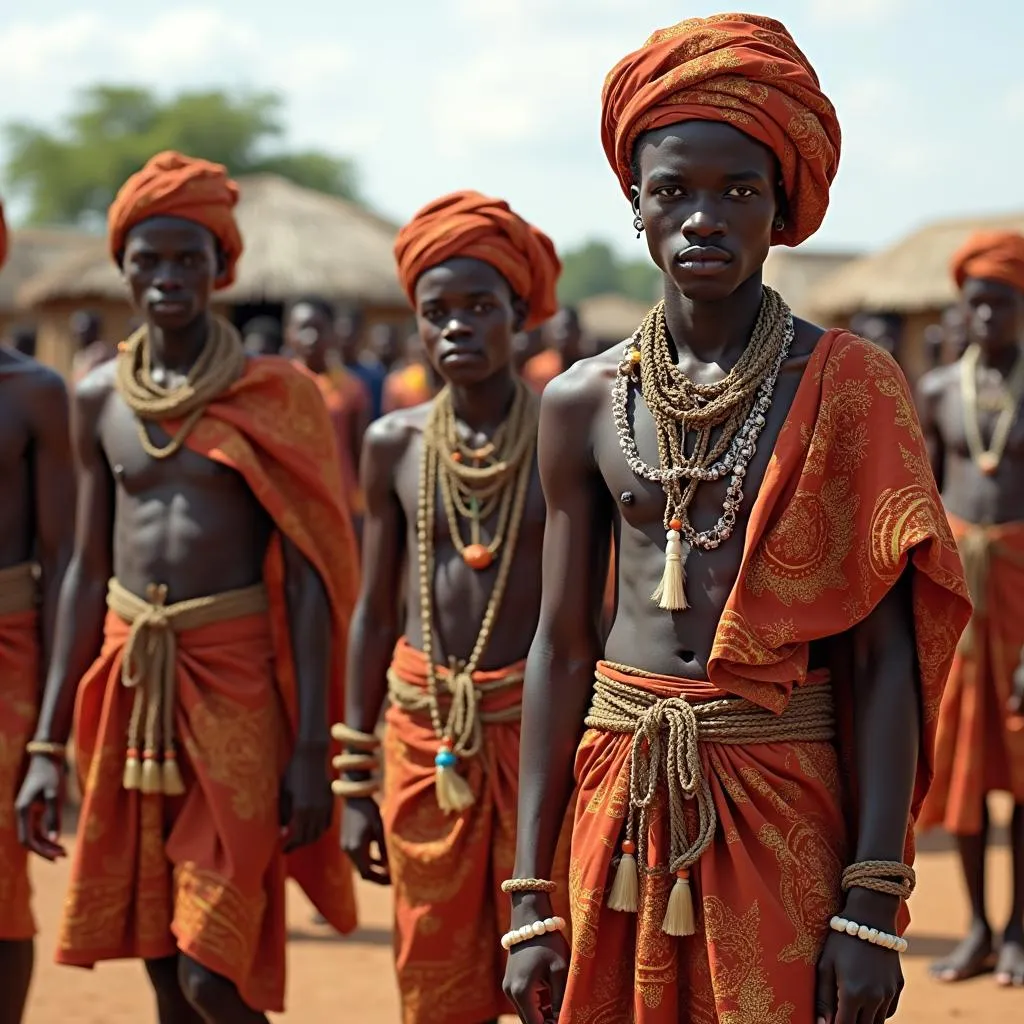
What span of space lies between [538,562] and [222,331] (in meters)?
1.25

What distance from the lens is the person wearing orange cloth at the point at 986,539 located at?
6.96 metres

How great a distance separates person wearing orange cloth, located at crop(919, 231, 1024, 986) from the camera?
22.8ft

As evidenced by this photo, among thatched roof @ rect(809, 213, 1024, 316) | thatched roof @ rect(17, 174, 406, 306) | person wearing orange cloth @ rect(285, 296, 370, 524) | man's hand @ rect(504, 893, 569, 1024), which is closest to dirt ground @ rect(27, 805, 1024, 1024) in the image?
man's hand @ rect(504, 893, 569, 1024)

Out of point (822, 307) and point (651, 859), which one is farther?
point (822, 307)

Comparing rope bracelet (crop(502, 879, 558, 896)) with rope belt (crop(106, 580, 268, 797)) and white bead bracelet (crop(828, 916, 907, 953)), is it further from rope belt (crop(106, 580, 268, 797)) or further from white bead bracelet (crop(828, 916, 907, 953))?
rope belt (crop(106, 580, 268, 797))

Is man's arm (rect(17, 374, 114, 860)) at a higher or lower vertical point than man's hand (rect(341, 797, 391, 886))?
higher

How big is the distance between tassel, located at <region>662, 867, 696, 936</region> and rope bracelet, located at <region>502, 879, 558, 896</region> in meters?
0.27

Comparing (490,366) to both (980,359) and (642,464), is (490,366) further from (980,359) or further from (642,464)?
(980,359)

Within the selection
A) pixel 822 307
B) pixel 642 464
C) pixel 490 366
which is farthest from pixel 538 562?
pixel 822 307

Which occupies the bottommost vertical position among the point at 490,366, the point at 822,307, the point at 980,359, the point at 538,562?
the point at 538,562

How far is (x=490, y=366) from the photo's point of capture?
190 inches

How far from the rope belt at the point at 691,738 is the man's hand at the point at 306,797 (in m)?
1.90

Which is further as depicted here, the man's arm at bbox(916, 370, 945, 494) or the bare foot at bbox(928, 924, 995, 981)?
the man's arm at bbox(916, 370, 945, 494)

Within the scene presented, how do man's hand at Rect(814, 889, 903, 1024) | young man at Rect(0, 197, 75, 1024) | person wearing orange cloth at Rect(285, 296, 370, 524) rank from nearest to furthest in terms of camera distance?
man's hand at Rect(814, 889, 903, 1024) → young man at Rect(0, 197, 75, 1024) → person wearing orange cloth at Rect(285, 296, 370, 524)
